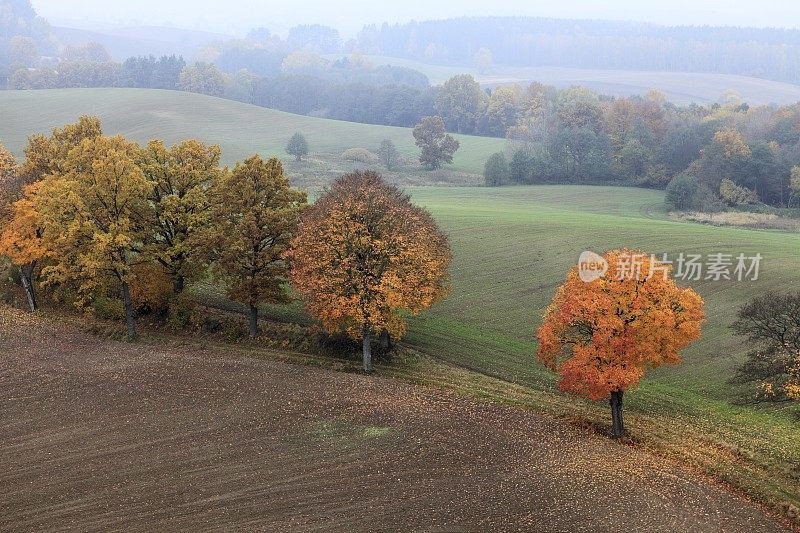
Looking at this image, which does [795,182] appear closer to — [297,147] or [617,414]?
[617,414]

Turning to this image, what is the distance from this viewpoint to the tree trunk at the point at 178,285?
170ft

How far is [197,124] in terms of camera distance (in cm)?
14762

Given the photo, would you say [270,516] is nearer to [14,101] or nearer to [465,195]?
[465,195]

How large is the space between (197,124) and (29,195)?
10040 cm

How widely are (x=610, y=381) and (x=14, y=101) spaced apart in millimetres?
162134

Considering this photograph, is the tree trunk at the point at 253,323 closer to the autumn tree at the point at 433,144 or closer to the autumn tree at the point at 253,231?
the autumn tree at the point at 253,231

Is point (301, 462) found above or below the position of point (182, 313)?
below

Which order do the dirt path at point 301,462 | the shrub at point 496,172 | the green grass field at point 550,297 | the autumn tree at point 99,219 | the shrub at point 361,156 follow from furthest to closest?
the shrub at point 361,156 → the shrub at point 496,172 → the autumn tree at point 99,219 → the green grass field at point 550,297 → the dirt path at point 301,462

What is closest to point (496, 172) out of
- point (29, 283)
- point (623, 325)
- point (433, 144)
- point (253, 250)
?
point (433, 144)

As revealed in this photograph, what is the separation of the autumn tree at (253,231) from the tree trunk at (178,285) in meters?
4.79

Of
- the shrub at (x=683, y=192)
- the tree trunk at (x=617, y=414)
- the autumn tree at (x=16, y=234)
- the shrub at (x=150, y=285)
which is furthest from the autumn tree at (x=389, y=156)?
the tree trunk at (x=617, y=414)

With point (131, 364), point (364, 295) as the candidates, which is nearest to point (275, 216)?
point (364, 295)

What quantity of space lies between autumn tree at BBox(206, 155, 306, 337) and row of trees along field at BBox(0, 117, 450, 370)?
83 mm

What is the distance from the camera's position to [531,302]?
54594 mm
